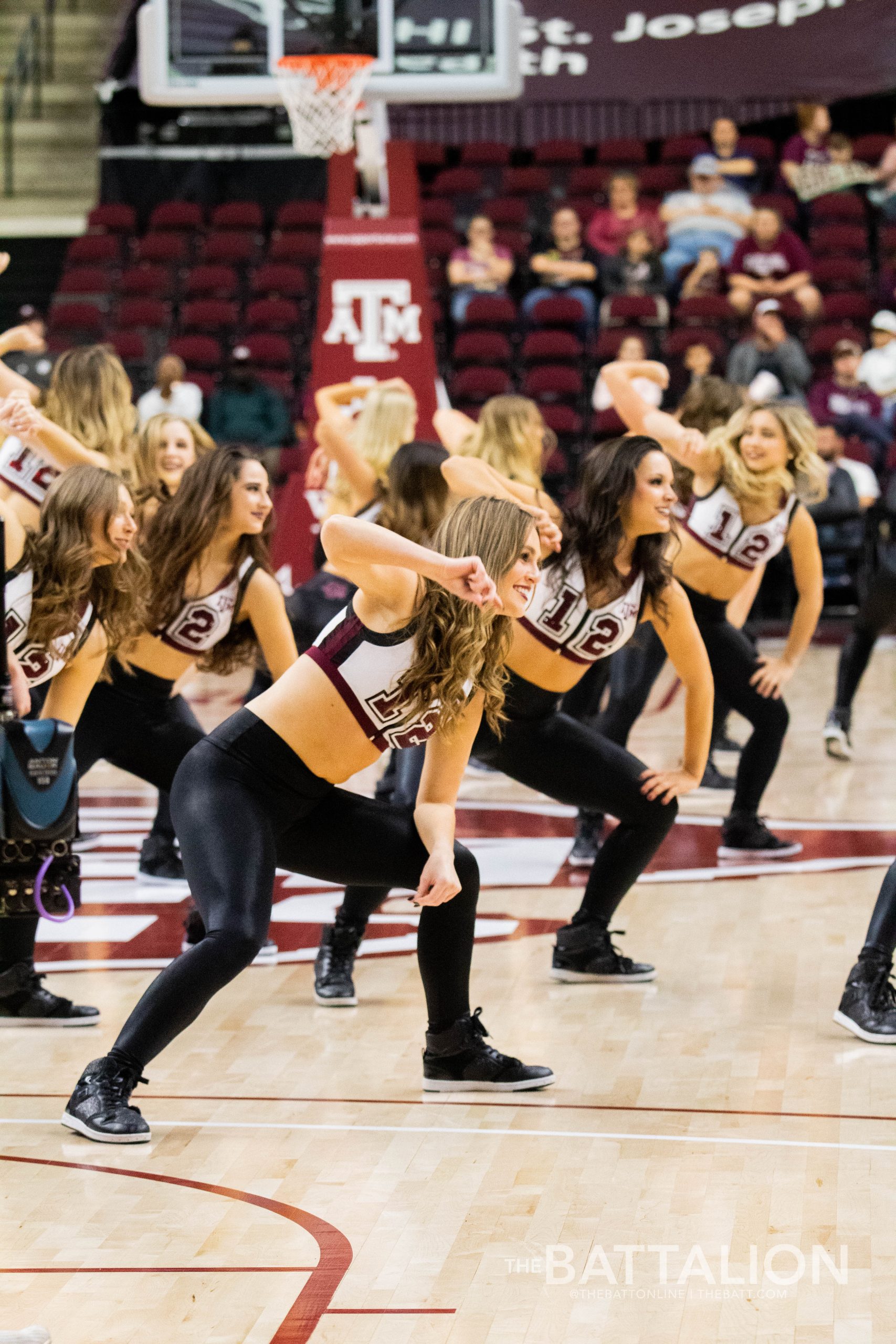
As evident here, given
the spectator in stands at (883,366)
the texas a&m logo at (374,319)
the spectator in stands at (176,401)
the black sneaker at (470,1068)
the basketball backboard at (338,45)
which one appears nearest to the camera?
the black sneaker at (470,1068)

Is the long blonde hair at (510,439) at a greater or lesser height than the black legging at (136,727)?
greater

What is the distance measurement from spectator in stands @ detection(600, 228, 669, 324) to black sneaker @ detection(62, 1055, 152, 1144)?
10.2 meters

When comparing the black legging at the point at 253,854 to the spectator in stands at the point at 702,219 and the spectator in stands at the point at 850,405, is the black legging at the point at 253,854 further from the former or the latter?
the spectator in stands at the point at 702,219

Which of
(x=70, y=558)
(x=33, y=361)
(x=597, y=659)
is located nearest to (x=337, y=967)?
(x=597, y=659)

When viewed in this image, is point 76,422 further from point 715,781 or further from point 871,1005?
point 715,781

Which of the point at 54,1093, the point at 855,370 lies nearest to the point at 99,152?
the point at 855,370

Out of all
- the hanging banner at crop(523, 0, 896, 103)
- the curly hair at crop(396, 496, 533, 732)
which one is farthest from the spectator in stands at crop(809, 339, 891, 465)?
the curly hair at crop(396, 496, 533, 732)

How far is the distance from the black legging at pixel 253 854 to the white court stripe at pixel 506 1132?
9.0 inches

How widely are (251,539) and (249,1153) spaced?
6.04ft

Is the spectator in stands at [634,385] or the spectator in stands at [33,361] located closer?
the spectator in stands at [33,361]

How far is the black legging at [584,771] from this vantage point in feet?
15.3

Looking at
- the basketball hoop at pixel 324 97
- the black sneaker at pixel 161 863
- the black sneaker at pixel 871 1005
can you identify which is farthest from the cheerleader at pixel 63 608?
the basketball hoop at pixel 324 97

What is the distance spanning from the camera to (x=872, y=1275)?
9.68 ft

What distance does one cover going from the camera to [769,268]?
523 inches
